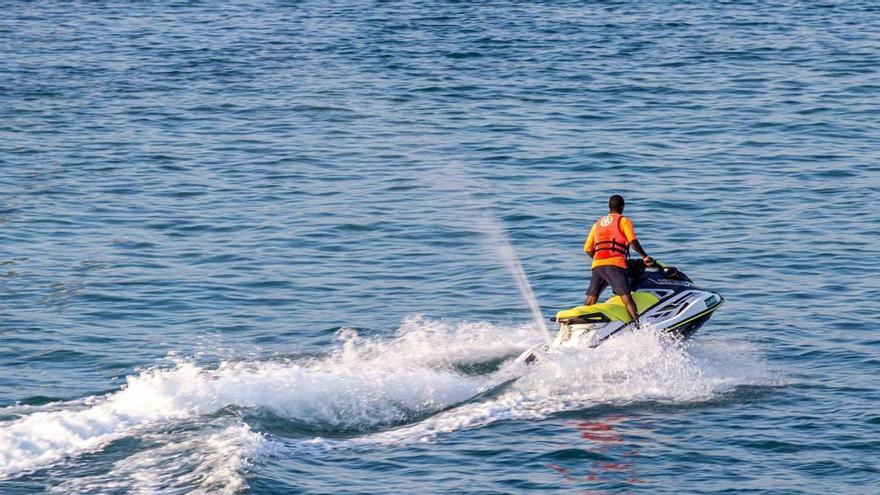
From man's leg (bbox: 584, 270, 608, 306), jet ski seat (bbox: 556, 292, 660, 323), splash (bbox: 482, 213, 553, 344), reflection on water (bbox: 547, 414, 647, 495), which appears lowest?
splash (bbox: 482, 213, 553, 344)

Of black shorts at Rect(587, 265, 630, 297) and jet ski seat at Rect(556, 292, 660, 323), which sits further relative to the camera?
black shorts at Rect(587, 265, 630, 297)

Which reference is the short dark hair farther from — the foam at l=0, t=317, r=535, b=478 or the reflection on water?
the reflection on water

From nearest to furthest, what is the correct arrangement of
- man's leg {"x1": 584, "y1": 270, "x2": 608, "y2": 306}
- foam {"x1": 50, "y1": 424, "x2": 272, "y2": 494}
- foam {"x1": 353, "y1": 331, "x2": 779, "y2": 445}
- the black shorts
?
foam {"x1": 50, "y1": 424, "x2": 272, "y2": 494}
foam {"x1": 353, "y1": 331, "x2": 779, "y2": 445}
the black shorts
man's leg {"x1": 584, "y1": 270, "x2": 608, "y2": 306}

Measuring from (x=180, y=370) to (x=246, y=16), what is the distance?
3146 centimetres

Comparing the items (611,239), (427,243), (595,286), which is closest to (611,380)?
(595,286)

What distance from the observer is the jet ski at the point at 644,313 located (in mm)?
18781

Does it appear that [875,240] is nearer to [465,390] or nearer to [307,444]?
[465,390]

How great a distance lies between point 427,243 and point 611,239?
707 cm

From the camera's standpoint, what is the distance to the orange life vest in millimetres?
18938

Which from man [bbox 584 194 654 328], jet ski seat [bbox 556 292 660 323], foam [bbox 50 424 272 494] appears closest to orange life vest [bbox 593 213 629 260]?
man [bbox 584 194 654 328]

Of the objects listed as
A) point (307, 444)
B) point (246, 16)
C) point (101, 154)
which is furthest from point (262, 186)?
point (246, 16)

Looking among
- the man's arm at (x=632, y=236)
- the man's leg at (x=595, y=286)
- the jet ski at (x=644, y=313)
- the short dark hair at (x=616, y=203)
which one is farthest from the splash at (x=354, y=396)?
the short dark hair at (x=616, y=203)

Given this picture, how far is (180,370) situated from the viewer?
59.2ft

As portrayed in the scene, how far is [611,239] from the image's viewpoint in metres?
19.0
